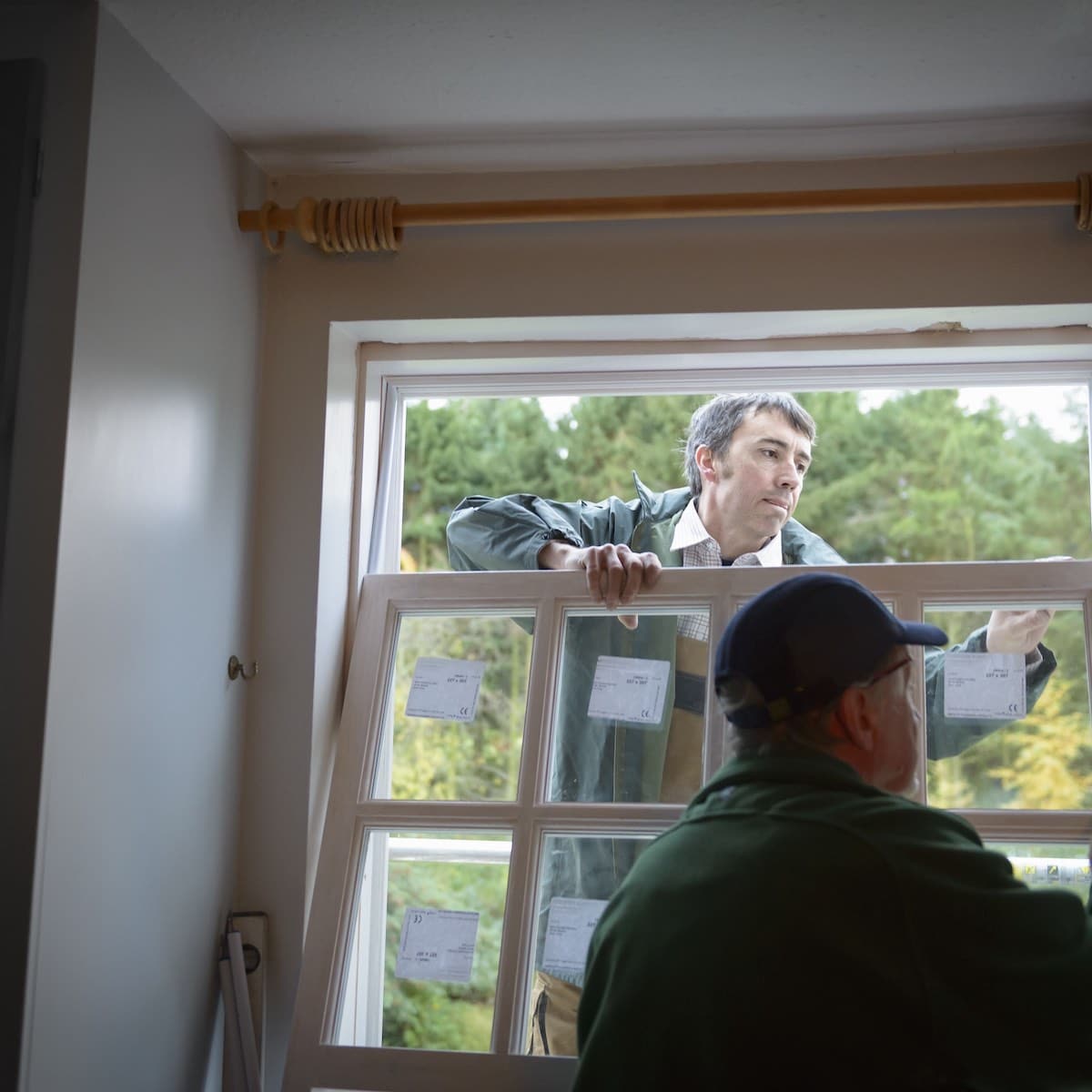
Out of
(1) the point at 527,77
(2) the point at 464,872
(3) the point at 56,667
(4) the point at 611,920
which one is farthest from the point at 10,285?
(2) the point at 464,872

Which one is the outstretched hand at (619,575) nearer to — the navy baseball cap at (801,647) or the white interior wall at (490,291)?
the white interior wall at (490,291)

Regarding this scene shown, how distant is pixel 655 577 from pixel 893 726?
64 centimetres

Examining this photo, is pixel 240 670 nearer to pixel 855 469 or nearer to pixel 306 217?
pixel 306 217

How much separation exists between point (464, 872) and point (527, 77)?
144 cm

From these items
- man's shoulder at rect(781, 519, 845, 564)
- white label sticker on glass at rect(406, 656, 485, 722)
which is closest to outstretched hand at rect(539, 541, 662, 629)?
white label sticker on glass at rect(406, 656, 485, 722)

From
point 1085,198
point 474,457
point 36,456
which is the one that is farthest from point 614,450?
point 36,456

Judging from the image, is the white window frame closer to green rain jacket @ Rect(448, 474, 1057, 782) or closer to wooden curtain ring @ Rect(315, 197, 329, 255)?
green rain jacket @ Rect(448, 474, 1057, 782)

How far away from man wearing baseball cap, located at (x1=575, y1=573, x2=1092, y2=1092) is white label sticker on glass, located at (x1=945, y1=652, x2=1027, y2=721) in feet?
2.04

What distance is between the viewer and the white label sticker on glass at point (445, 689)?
193cm

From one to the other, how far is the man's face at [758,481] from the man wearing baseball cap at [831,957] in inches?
35.8

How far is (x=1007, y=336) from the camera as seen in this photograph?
2047mm

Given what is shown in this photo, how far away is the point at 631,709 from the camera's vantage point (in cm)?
186

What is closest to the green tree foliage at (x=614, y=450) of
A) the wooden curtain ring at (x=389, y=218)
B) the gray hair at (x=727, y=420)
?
the gray hair at (x=727, y=420)

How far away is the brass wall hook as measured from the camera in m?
1.89
